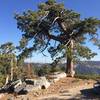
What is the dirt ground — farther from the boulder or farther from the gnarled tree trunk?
the gnarled tree trunk

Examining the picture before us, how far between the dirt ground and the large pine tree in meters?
3.89

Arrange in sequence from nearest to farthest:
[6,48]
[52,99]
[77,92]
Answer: [52,99]
[77,92]
[6,48]

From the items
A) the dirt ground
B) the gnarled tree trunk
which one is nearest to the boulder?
the dirt ground

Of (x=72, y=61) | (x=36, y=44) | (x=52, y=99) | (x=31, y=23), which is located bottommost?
(x=52, y=99)

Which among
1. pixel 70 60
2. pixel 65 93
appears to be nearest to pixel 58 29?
pixel 70 60

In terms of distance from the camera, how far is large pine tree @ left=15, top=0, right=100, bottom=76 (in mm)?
29094

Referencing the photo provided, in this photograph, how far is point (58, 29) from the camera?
31875 millimetres

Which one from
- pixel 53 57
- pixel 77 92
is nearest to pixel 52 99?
pixel 77 92

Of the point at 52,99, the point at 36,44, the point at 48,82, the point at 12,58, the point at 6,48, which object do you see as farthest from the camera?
the point at 6,48

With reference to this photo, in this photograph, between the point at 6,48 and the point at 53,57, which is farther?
the point at 6,48

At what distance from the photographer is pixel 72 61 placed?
98.8ft

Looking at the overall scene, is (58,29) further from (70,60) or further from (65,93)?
(65,93)

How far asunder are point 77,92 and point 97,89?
1.68m

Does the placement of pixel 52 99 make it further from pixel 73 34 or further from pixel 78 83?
pixel 73 34
